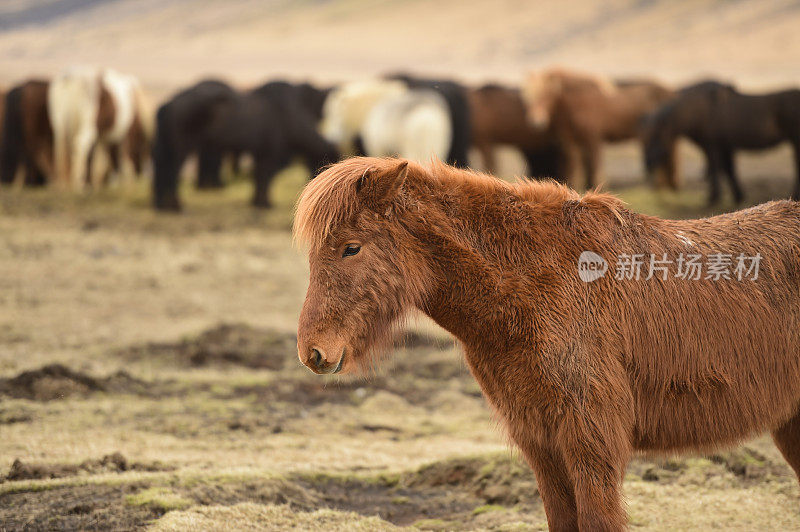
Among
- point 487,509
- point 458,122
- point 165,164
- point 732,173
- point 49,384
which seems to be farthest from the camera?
point 458,122

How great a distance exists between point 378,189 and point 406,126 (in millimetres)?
10454

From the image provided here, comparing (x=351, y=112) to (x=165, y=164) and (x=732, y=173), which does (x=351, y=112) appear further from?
(x=732, y=173)

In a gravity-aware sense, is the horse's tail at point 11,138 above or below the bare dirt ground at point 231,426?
above

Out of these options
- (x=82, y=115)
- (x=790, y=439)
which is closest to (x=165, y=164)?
(x=82, y=115)

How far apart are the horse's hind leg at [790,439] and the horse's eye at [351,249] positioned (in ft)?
6.72

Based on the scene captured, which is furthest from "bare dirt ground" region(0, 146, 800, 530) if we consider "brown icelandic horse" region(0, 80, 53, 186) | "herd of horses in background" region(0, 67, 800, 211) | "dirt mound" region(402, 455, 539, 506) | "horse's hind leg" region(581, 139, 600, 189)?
"horse's hind leg" region(581, 139, 600, 189)

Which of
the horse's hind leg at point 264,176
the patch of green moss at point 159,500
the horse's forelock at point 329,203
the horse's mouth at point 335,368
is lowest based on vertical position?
the patch of green moss at point 159,500

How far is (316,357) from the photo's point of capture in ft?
9.59

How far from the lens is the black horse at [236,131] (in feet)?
44.4

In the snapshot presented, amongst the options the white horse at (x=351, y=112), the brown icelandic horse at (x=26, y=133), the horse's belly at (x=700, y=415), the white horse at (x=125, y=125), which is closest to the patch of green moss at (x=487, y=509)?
the horse's belly at (x=700, y=415)

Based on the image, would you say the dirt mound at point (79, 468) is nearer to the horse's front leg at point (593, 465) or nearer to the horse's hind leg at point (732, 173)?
the horse's front leg at point (593, 465)

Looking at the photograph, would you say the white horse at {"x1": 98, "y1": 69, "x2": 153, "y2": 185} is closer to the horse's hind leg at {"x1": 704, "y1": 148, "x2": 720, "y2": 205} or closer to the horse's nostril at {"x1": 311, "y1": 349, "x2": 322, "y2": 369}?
the horse's hind leg at {"x1": 704, "y1": 148, "x2": 720, "y2": 205}

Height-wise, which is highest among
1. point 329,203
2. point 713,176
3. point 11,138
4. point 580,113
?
point 580,113

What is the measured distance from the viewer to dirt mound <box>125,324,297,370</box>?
7.43 m
